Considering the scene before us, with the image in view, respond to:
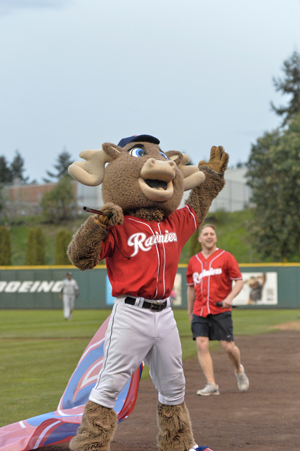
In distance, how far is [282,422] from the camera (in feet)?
18.4

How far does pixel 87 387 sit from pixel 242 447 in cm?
143

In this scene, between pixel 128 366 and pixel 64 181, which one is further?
pixel 64 181

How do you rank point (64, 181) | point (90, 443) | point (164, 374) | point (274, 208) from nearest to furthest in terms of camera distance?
point (90, 443)
point (164, 374)
point (274, 208)
point (64, 181)

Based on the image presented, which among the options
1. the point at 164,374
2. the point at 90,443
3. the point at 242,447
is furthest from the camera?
the point at 242,447

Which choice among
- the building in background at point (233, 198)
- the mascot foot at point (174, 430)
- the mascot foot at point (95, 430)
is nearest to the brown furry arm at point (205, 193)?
the mascot foot at point (174, 430)

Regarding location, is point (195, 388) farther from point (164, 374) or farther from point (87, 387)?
point (164, 374)

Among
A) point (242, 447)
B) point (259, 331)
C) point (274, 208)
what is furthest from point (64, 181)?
point (242, 447)

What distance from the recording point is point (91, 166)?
434cm

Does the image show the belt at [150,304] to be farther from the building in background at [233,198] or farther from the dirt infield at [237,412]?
the building in background at [233,198]

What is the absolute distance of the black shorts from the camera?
7.20m

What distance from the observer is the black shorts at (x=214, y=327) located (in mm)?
7203

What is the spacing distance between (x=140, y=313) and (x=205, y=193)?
1.39m

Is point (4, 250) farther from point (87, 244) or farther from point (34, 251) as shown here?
point (87, 244)

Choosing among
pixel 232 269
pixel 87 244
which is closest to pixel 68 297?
pixel 232 269
